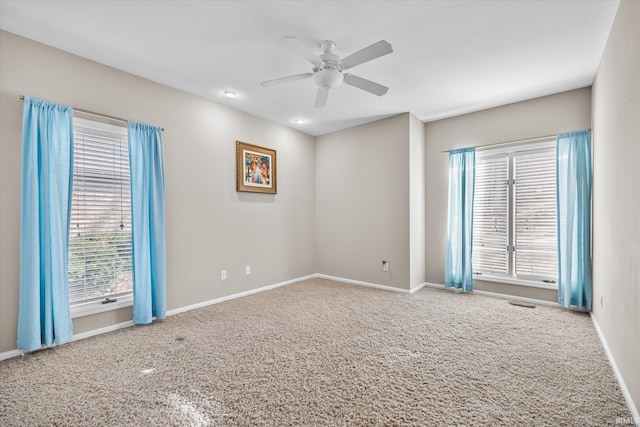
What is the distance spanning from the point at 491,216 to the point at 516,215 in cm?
30

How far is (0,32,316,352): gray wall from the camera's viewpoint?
7.81 ft

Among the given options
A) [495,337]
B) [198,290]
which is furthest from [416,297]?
[198,290]

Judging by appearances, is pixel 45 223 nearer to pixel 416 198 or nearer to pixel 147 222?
pixel 147 222

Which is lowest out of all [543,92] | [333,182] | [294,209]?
[294,209]

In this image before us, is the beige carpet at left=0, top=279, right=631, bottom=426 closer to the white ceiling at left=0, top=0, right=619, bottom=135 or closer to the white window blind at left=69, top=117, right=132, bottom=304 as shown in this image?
the white window blind at left=69, top=117, right=132, bottom=304

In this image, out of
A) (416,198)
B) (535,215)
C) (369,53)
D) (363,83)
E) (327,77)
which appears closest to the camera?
(369,53)

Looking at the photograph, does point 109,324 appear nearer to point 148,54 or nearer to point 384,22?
point 148,54

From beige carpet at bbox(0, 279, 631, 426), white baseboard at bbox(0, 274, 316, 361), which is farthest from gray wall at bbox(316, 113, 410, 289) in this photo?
beige carpet at bbox(0, 279, 631, 426)

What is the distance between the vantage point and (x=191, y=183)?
359 cm

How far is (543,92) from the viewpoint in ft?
11.6

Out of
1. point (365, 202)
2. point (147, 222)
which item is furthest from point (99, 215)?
point (365, 202)

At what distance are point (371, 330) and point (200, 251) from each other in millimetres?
2294

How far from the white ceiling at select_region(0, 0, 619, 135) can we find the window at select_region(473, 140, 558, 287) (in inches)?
Answer: 34.9

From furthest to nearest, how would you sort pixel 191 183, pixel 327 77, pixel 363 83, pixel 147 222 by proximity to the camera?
pixel 191 183 → pixel 147 222 → pixel 363 83 → pixel 327 77
